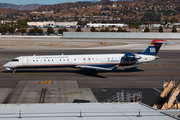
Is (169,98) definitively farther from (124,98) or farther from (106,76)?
(106,76)

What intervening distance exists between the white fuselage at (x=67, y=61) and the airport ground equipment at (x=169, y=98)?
61.8 feet

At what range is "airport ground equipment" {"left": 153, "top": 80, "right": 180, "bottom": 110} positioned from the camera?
15.8 m

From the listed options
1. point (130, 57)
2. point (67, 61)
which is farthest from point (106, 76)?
point (67, 61)

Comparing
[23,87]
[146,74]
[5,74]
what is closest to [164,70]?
[146,74]

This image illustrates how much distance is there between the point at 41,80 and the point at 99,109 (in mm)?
19159

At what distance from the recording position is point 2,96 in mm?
24953

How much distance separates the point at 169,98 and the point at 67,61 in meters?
21.4

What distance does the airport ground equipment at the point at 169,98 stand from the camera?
15766mm

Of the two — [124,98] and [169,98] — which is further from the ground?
[169,98]

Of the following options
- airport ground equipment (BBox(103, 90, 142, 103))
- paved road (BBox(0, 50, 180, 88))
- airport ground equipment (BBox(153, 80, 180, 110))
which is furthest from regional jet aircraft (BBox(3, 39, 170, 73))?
airport ground equipment (BBox(153, 80, 180, 110))

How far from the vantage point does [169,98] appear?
15719 millimetres

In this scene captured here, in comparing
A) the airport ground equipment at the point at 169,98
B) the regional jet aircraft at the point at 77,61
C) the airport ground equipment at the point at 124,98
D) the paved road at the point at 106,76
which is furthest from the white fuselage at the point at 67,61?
the airport ground equipment at the point at 169,98

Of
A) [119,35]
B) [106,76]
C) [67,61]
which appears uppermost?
[119,35]

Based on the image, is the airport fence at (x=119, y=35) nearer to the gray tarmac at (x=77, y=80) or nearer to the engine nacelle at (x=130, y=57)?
the gray tarmac at (x=77, y=80)
